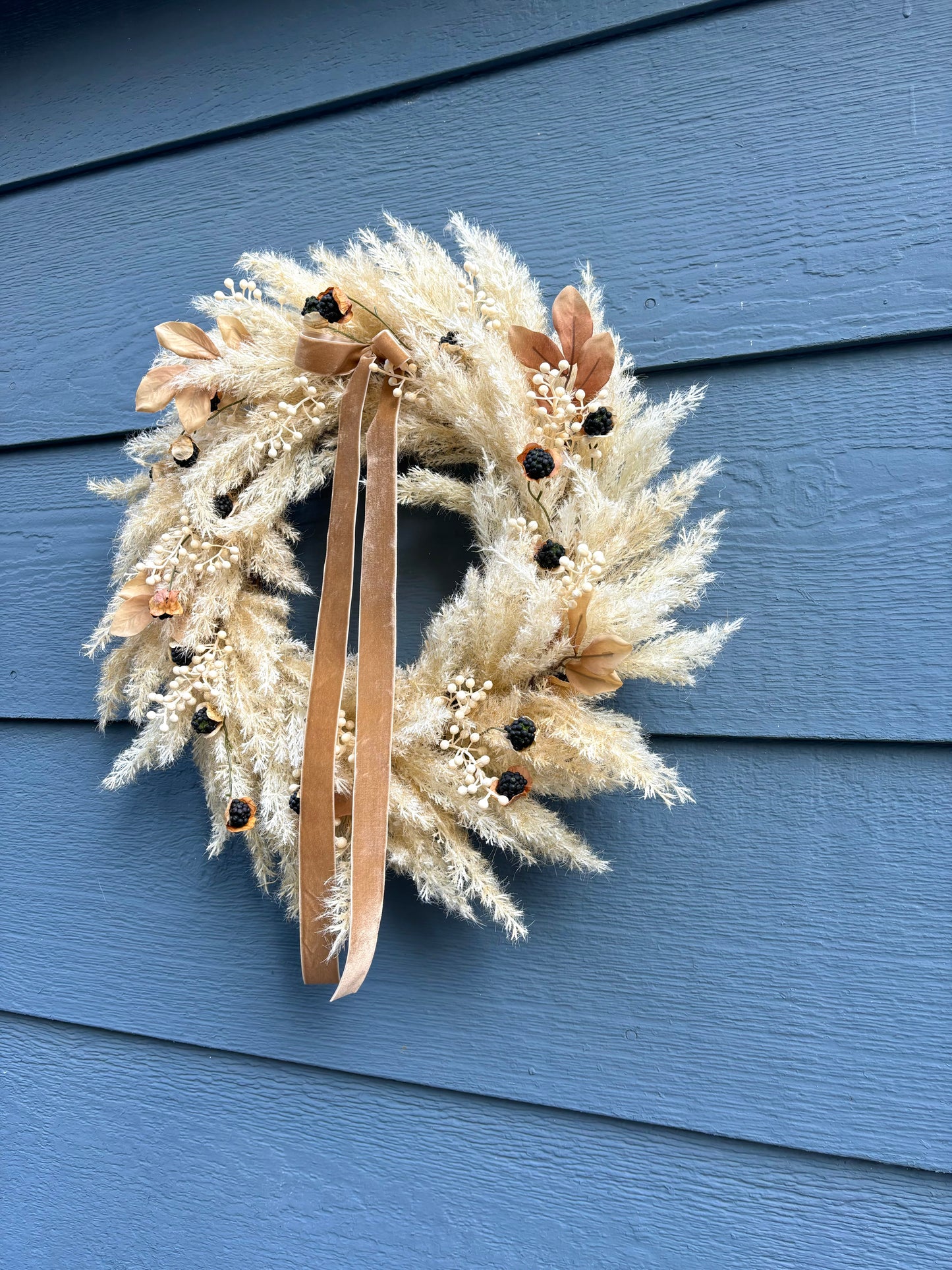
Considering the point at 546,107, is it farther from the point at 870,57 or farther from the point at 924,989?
the point at 924,989

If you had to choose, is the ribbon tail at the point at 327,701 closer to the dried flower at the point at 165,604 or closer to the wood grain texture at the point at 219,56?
the dried flower at the point at 165,604

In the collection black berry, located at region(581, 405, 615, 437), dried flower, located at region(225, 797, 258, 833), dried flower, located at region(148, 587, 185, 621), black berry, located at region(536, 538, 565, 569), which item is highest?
black berry, located at region(581, 405, 615, 437)

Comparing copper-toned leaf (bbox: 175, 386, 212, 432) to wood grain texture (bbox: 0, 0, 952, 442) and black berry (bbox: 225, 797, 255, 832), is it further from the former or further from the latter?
black berry (bbox: 225, 797, 255, 832)

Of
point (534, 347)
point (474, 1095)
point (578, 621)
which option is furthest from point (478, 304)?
point (474, 1095)

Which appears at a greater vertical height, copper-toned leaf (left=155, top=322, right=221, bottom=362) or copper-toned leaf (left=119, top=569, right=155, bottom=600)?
copper-toned leaf (left=155, top=322, right=221, bottom=362)

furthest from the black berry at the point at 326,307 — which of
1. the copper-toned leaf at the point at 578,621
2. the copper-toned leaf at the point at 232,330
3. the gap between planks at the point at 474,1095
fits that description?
the gap between planks at the point at 474,1095

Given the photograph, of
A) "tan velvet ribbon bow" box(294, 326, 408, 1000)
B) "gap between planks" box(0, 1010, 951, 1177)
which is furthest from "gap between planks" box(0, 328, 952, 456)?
"gap between planks" box(0, 1010, 951, 1177)

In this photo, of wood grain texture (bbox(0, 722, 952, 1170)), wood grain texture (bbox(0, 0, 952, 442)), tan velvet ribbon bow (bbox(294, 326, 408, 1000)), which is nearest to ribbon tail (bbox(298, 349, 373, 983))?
tan velvet ribbon bow (bbox(294, 326, 408, 1000))

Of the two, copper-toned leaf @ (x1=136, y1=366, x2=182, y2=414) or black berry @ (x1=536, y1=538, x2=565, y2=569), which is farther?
copper-toned leaf @ (x1=136, y1=366, x2=182, y2=414)
